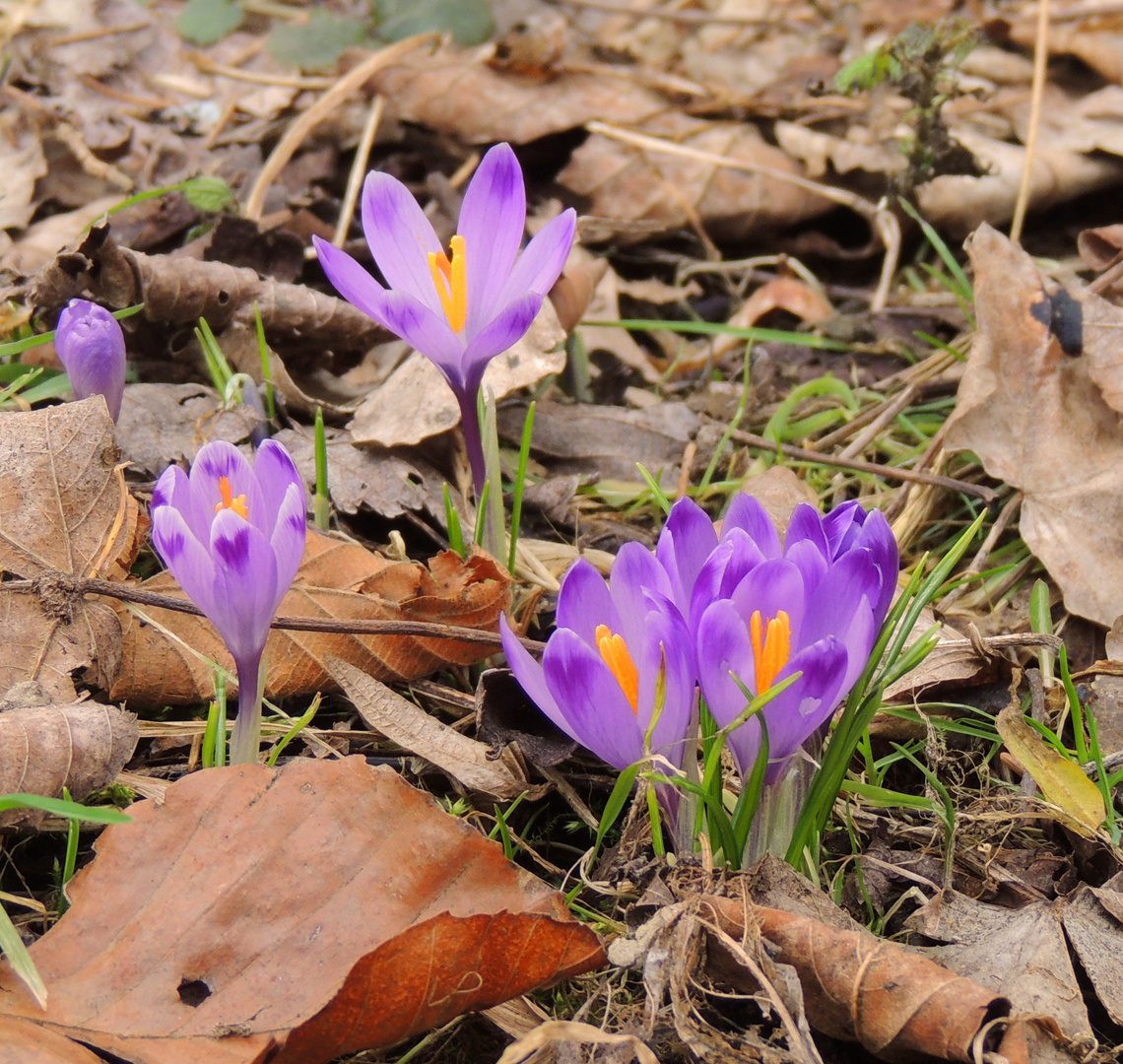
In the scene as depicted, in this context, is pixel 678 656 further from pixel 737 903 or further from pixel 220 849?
pixel 220 849

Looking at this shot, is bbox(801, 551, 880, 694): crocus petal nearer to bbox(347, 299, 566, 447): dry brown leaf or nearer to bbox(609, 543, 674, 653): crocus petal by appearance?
bbox(609, 543, 674, 653): crocus petal

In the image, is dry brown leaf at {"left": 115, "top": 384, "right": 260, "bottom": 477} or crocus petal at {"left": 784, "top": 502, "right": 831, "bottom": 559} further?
dry brown leaf at {"left": 115, "top": 384, "right": 260, "bottom": 477}

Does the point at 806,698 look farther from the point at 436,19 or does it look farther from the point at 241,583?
the point at 436,19

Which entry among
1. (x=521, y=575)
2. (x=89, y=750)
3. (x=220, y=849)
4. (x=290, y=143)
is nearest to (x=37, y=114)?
(x=290, y=143)

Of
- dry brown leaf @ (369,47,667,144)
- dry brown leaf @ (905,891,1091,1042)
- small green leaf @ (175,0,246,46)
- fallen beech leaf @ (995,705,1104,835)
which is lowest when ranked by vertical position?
dry brown leaf @ (905,891,1091,1042)

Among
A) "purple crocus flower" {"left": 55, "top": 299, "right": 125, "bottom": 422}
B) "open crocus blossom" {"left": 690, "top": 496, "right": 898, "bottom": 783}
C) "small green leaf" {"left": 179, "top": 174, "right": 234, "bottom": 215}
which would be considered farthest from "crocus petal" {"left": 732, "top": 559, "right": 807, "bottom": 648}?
"small green leaf" {"left": 179, "top": 174, "right": 234, "bottom": 215}

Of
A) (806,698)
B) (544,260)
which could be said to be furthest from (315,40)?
(806,698)

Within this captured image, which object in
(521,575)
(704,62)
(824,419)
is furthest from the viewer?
(704,62)
